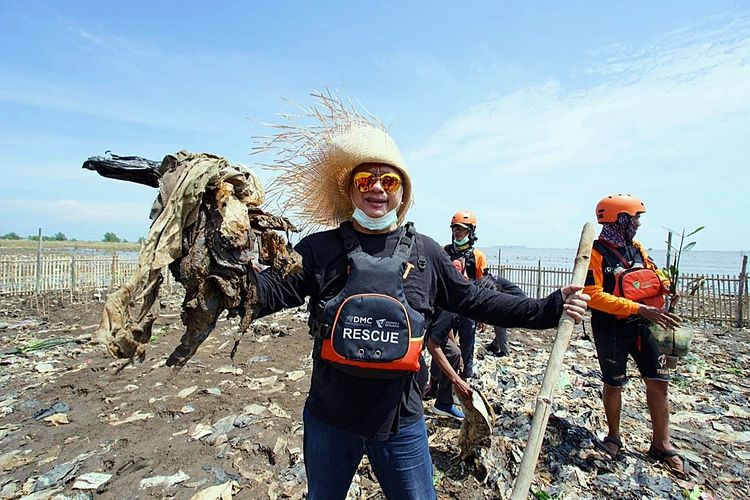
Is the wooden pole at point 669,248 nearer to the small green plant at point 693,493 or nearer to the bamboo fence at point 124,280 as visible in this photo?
the small green plant at point 693,493

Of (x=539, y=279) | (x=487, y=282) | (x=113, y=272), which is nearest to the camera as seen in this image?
(x=487, y=282)

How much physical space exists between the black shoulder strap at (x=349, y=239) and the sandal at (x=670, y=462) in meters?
3.80

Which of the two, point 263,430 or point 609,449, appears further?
point 263,430

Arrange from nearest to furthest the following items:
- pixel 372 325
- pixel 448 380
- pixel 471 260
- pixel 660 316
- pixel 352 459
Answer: pixel 372 325
pixel 352 459
pixel 660 316
pixel 448 380
pixel 471 260

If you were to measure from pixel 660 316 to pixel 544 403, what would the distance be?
2.04m

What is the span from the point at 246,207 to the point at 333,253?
1.48 ft

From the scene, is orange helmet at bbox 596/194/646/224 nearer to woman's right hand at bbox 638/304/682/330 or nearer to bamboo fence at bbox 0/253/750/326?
woman's right hand at bbox 638/304/682/330

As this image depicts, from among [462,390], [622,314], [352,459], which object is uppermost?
[622,314]

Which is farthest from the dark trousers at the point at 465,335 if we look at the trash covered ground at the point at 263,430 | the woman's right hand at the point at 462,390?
the woman's right hand at the point at 462,390

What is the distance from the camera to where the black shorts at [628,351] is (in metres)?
3.71

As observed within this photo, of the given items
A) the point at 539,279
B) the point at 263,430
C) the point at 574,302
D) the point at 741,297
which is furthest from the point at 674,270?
the point at 539,279

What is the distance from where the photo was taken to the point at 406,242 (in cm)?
202

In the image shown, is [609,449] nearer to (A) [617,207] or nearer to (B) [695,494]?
(B) [695,494]

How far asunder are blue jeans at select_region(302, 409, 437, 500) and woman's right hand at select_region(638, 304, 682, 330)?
2.56 meters
